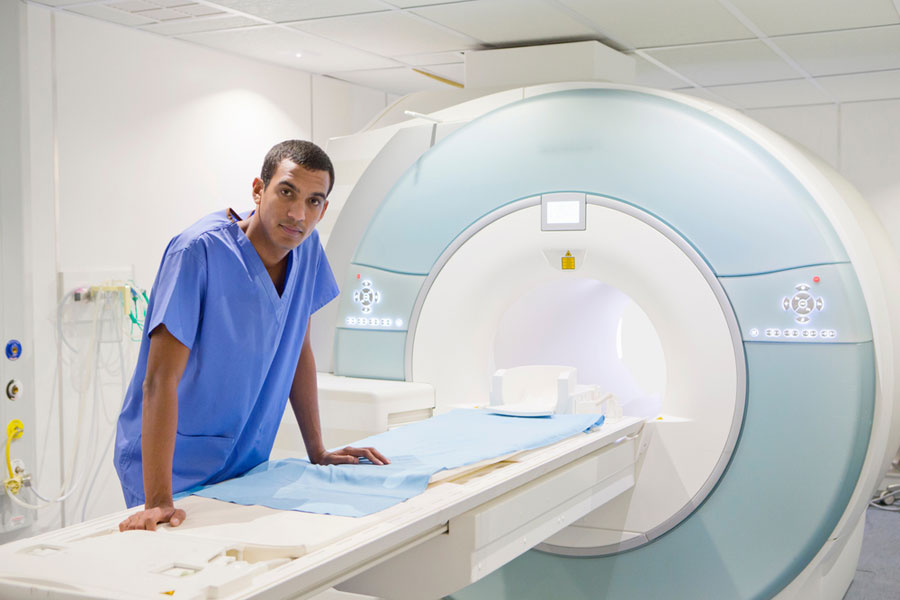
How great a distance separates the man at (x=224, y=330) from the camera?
4.99 feet

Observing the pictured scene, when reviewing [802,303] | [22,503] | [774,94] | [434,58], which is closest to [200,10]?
[434,58]

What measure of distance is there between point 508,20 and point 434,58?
2.42ft

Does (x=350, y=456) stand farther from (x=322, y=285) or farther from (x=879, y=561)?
(x=879, y=561)

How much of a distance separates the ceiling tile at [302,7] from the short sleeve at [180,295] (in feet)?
4.43

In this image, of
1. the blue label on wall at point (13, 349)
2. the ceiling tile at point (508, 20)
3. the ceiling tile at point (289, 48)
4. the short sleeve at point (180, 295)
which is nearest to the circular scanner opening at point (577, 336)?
the ceiling tile at point (508, 20)

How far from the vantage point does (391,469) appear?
5.68 ft

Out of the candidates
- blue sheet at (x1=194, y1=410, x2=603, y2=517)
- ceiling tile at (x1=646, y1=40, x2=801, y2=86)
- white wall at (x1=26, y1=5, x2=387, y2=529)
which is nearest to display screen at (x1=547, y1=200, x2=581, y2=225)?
blue sheet at (x1=194, y1=410, x2=603, y2=517)

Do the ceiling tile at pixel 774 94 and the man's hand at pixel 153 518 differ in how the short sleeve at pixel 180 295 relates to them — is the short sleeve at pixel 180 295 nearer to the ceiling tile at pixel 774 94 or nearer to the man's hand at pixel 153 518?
the man's hand at pixel 153 518

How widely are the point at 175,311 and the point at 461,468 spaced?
60cm

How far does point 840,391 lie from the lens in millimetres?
2297

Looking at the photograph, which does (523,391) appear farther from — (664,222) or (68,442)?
(68,442)

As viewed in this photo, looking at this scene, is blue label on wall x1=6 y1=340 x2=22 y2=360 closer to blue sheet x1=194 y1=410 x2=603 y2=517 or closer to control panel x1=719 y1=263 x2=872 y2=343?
blue sheet x1=194 y1=410 x2=603 y2=517

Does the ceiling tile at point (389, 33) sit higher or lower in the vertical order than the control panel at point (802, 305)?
higher

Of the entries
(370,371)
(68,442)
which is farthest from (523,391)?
(68,442)
